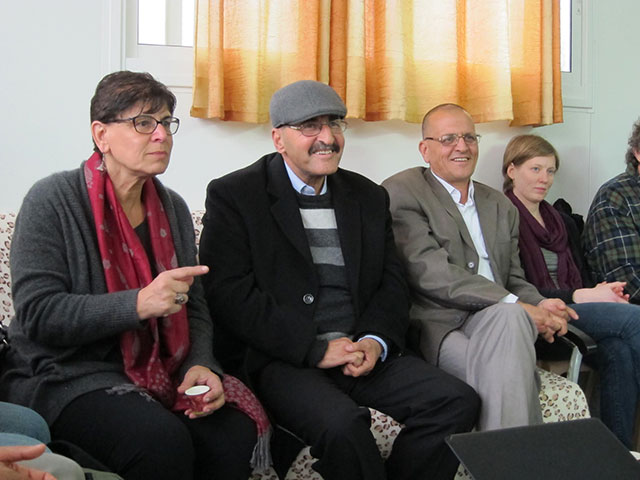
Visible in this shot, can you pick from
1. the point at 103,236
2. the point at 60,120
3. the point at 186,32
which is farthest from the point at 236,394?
the point at 186,32

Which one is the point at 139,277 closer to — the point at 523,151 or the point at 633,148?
the point at 523,151

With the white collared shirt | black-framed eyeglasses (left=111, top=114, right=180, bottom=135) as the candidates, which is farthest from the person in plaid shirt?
black-framed eyeglasses (left=111, top=114, right=180, bottom=135)

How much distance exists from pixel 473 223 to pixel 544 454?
4.45 feet

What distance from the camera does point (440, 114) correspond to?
9.11 feet

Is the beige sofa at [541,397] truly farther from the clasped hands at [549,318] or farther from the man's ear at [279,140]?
the man's ear at [279,140]

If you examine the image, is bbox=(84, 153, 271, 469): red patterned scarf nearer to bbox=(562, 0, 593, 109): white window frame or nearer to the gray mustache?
the gray mustache

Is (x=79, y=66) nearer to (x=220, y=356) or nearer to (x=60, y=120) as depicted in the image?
(x=60, y=120)

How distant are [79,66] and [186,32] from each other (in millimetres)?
459

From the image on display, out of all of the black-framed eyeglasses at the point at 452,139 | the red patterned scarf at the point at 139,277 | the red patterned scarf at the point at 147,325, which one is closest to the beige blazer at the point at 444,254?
the black-framed eyeglasses at the point at 452,139

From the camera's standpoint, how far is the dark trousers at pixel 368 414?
5.86 ft

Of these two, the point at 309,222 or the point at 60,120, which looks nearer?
the point at 309,222

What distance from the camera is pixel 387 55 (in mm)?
2963

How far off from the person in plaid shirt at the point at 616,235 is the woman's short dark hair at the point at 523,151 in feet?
1.00

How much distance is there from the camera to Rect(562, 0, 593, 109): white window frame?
3506mm
